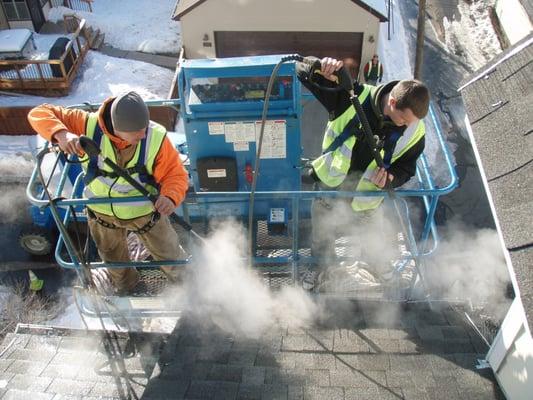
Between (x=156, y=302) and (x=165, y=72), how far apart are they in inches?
489

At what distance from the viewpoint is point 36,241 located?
385 inches

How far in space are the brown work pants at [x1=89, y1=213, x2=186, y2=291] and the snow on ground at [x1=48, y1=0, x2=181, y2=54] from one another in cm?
1376

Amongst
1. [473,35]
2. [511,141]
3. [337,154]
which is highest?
[511,141]

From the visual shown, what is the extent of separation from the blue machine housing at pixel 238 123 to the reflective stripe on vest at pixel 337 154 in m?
1.47

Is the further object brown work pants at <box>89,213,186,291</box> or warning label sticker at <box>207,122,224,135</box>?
warning label sticker at <box>207,122,224,135</box>

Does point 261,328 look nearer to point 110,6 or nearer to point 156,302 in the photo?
point 156,302

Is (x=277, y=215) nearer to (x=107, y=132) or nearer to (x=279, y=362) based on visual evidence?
(x=279, y=362)

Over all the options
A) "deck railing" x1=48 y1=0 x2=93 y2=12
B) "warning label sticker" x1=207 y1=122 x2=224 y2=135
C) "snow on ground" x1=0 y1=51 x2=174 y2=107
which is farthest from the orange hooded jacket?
"deck railing" x1=48 y1=0 x2=93 y2=12

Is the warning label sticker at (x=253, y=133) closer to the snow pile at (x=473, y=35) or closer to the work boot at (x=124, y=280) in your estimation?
the work boot at (x=124, y=280)

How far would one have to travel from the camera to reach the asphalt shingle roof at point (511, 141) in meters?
3.26

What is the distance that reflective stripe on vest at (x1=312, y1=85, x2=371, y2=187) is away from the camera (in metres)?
4.29

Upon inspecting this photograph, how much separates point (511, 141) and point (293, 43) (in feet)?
35.8

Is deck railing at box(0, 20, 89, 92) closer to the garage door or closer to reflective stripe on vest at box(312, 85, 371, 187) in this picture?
the garage door

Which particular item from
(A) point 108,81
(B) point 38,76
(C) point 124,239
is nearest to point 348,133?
(C) point 124,239
